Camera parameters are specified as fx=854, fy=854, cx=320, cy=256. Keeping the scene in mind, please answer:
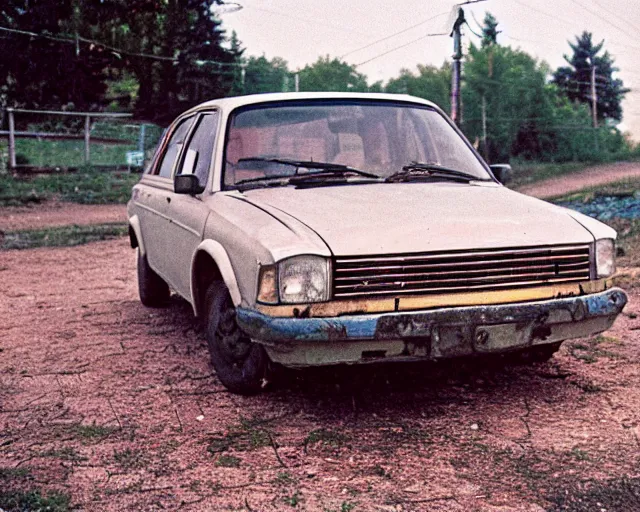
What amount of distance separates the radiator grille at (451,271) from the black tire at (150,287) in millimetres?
3436

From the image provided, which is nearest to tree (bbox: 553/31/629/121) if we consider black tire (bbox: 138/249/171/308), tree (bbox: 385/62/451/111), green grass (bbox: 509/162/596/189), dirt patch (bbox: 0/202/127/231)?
tree (bbox: 385/62/451/111)

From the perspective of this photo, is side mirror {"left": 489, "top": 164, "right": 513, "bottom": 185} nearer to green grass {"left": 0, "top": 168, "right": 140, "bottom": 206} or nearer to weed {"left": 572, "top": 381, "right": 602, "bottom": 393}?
weed {"left": 572, "top": 381, "right": 602, "bottom": 393}

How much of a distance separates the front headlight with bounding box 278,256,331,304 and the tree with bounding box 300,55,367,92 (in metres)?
99.0

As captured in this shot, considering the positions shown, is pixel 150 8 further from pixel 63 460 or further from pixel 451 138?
pixel 63 460

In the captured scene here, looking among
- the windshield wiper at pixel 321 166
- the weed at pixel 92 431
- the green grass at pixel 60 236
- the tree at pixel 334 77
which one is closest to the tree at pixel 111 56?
the green grass at pixel 60 236

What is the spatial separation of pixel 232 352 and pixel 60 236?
9195mm

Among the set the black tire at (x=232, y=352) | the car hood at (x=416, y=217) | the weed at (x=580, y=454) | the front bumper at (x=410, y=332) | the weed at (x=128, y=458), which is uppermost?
the car hood at (x=416, y=217)

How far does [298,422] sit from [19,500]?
4.63 ft

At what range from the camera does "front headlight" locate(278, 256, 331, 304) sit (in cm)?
385

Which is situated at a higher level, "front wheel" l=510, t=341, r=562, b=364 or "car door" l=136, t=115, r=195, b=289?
"car door" l=136, t=115, r=195, b=289

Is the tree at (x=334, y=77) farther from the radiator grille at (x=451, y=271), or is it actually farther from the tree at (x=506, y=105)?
the radiator grille at (x=451, y=271)

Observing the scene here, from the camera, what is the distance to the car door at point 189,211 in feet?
16.5

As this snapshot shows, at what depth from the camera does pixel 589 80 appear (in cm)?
7881

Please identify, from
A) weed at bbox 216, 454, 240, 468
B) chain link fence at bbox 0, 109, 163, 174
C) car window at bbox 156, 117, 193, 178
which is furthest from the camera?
chain link fence at bbox 0, 109, 163, 174
